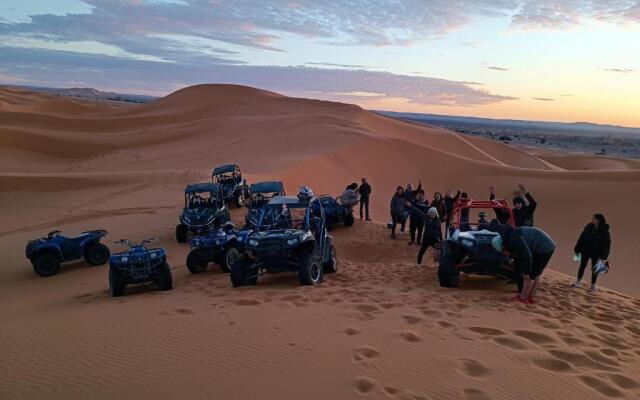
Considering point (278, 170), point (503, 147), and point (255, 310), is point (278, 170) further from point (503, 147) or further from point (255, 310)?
point (503, 147)

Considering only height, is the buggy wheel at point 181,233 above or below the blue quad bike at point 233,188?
below

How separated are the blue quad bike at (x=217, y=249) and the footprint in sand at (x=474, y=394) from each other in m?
6.33

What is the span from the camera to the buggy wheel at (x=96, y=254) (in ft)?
40.0

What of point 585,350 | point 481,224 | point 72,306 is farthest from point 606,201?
point 72,306

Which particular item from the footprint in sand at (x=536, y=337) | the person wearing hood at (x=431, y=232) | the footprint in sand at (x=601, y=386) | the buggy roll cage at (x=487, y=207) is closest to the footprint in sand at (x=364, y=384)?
the footprint in sand at (x=601, y=386)

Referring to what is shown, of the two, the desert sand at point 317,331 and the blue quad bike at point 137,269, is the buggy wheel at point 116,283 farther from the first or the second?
the desert sand at point 317,331

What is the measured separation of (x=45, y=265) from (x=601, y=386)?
1105 centimetres

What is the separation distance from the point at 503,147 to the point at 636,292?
43.1 meters

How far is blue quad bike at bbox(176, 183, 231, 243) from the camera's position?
14055mm

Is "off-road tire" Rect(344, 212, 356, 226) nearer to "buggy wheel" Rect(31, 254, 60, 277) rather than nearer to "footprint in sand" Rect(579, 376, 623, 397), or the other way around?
Result: "buggy wheel" Rect(31, 254, 60, 277)

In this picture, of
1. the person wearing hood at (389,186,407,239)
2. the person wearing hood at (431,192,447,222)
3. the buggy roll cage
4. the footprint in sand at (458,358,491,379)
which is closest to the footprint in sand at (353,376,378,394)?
the footprint in sand at (458,358,491,379)

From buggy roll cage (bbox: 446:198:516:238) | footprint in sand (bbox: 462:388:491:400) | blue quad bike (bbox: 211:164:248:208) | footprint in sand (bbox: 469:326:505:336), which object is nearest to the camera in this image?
footprint in sand (bbox: 462:388:491:400)

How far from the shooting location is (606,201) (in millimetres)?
21281

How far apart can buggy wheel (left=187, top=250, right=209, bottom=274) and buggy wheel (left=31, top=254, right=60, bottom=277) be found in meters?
3.32
